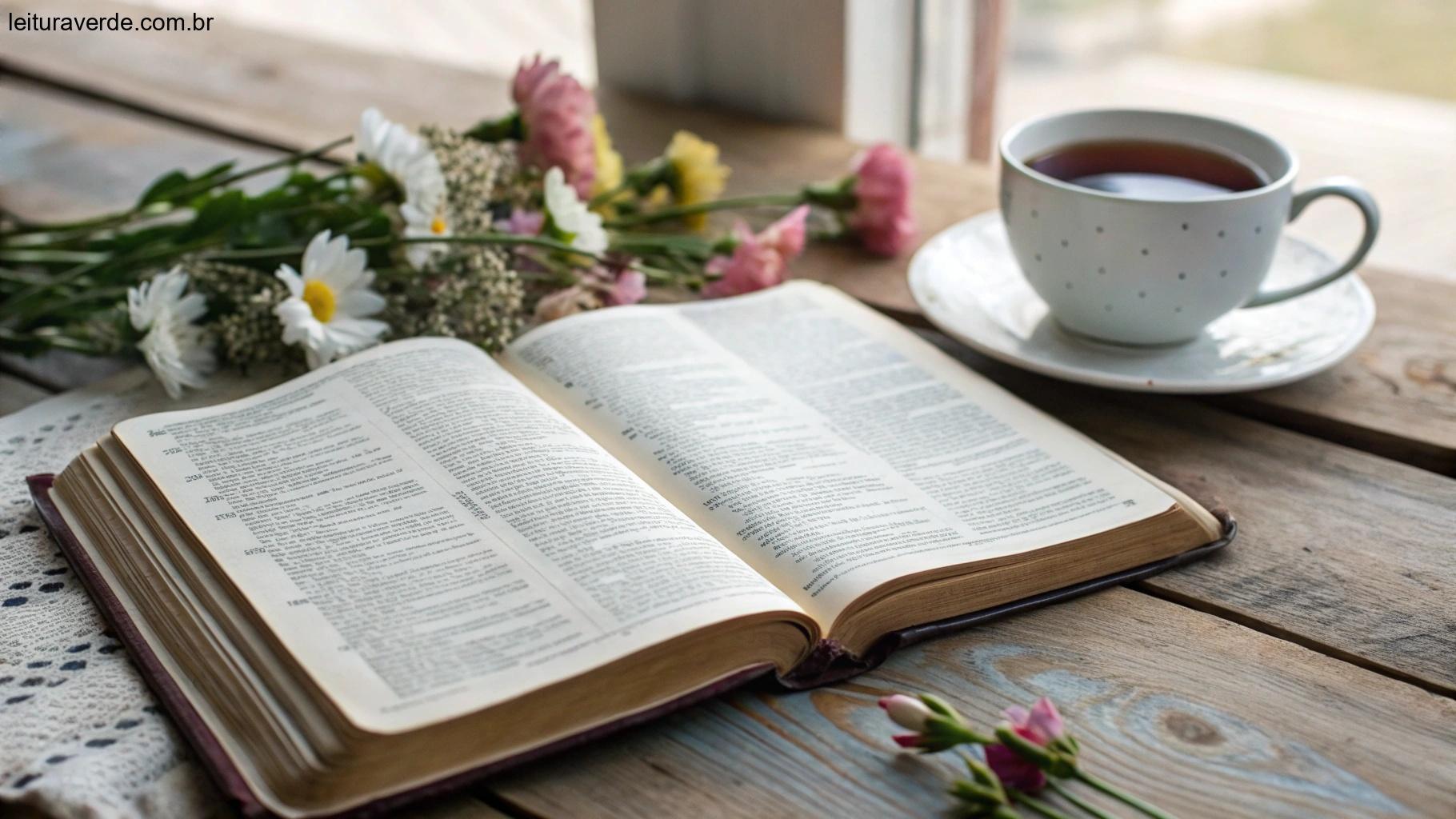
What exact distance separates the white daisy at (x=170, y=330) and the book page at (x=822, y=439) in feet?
0.72

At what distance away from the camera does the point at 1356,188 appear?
0.91 metres

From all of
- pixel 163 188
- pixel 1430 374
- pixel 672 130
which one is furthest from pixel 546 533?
pixel 672 130

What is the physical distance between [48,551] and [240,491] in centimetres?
13

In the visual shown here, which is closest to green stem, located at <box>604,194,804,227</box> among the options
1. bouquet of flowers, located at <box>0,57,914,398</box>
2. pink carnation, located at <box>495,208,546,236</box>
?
bouquet of flowers, located at <box>0,57,914,398</box>

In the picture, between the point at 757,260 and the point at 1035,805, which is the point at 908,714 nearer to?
the point at 1035,805

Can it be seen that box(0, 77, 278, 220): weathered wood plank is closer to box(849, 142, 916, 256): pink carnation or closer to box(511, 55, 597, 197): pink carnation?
box(511, 55, 597, 197): pink carnation

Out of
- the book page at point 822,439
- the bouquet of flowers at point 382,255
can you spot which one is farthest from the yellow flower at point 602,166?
the book page at point 822,439

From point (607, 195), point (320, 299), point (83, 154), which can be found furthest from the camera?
point (83, 154)

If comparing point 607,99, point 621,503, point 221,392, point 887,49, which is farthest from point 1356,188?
point 607,99

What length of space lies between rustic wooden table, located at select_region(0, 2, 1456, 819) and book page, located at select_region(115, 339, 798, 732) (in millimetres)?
60

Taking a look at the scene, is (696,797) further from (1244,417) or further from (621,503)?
(1244,417)

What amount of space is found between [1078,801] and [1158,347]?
456mm

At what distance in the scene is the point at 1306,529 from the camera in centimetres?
78

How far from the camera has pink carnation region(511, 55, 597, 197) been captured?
40.8 inches
